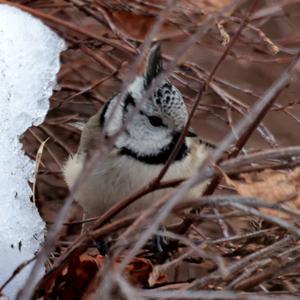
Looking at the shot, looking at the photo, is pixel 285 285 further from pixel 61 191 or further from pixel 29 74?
pixel 61 191

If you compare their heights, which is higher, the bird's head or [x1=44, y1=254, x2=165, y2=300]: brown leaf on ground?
the bird's head

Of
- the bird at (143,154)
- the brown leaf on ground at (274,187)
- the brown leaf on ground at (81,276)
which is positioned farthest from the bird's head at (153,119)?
the brown leaf on ground at (274,187)

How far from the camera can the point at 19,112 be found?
1.86 metres

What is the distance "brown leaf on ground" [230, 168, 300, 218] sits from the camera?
1.35 m

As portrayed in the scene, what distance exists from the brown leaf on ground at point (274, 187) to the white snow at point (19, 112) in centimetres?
48

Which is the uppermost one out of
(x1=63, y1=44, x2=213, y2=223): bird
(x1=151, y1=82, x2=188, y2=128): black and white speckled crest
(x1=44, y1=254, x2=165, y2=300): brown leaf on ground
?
(x1=151, y1=82, x2=188, y2=128): black and white speckled crest

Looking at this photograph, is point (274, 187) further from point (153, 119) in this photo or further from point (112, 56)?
point (112, 56)

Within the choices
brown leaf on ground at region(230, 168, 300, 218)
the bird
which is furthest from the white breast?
brown leaf on ground at region(230, 168, 300, 218)

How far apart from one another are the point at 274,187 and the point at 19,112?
68cm

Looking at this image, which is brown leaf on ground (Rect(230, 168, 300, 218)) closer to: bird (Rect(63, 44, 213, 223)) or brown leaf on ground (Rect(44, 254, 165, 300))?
brown leaf on ground (Rect(44, 254, 165, 300))

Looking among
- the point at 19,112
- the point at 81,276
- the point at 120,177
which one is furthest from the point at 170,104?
the point at 81,276

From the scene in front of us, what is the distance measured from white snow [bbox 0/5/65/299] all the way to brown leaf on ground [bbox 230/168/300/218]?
1.59 feet

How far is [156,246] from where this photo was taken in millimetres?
1822

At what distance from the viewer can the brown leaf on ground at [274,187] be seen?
53.3 inches
